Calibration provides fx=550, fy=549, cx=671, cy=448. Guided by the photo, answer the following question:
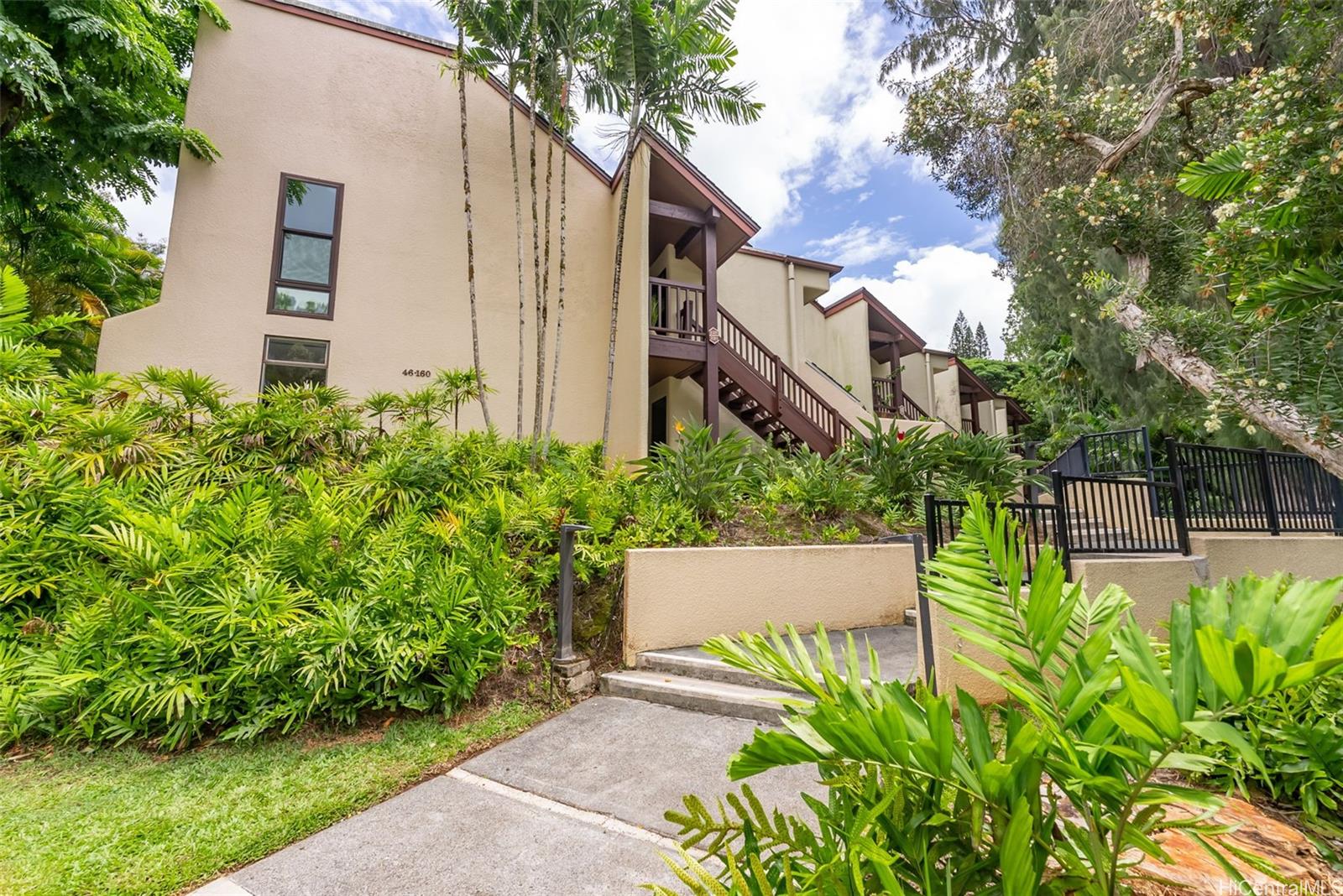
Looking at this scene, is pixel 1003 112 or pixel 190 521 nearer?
pixel 190 521

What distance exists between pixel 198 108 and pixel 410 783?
33.7ft

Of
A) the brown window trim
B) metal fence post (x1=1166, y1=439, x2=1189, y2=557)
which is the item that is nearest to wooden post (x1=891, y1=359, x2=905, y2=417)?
metal fence post (x1=1166, y1=439, x2=1189, y2=557)

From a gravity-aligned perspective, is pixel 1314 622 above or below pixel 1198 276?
below

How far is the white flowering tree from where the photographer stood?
160 inches

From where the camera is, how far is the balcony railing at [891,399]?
15797 millimetres

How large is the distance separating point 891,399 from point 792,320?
4988mm

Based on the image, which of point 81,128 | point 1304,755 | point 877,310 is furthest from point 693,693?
point 877,310

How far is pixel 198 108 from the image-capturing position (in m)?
8.18

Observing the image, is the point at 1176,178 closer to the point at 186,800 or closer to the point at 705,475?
the point at 705,475

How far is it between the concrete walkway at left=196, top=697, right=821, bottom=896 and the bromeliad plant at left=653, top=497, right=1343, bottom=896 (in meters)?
1.52

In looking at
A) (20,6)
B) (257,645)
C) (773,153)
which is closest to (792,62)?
(773,153)

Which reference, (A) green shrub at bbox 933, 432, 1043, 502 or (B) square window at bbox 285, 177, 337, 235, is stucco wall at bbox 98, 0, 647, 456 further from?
(A) green shrub at bbox 933, 432, 1043, 502

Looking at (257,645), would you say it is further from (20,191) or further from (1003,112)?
(1003,112)

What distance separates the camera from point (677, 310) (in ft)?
34.1
